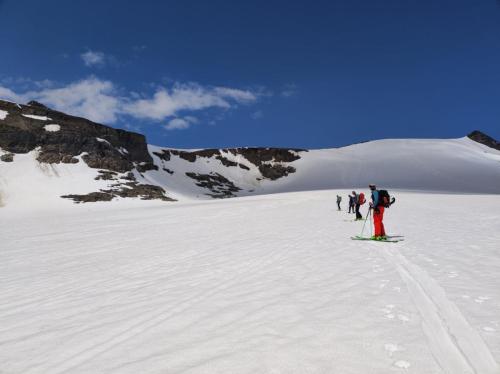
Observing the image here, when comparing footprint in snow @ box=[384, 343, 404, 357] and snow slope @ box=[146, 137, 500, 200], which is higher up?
snow slope @ box=[146, 137, 500, 200]

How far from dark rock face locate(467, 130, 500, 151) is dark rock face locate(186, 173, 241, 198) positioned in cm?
11754

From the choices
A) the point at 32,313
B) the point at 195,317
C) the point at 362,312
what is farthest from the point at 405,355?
the point at 32,313

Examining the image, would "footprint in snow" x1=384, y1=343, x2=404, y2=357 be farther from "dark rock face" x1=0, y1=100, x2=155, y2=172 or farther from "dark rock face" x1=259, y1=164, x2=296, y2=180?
"dark rock face" x1=259, y1=164, x2=296, y2=180

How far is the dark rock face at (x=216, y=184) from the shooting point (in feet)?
327

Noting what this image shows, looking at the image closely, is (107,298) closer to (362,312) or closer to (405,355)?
(362,312)

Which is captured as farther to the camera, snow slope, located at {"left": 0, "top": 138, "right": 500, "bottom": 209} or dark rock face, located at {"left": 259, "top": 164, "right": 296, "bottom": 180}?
dark rock face, located at {"left": 259, "top": 164, "right": 296, "bottom": 180}

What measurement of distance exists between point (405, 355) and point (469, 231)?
13.0 m

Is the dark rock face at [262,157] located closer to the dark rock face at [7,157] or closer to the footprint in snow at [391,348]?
the dark rock face at [7,157]

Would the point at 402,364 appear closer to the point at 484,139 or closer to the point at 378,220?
the point at 378,220

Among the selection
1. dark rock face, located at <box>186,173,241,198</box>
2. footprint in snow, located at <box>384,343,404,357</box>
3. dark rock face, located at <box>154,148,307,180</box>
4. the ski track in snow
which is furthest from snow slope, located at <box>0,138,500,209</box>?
footprint in snow, located at <box>384,343,404,357</box>

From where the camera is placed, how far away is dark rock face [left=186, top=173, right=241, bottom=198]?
99644 millimetres

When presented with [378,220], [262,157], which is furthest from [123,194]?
[262,157]

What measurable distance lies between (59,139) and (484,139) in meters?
165

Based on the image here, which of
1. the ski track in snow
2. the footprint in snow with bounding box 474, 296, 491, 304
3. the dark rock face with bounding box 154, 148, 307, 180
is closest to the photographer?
the ski track in snow
